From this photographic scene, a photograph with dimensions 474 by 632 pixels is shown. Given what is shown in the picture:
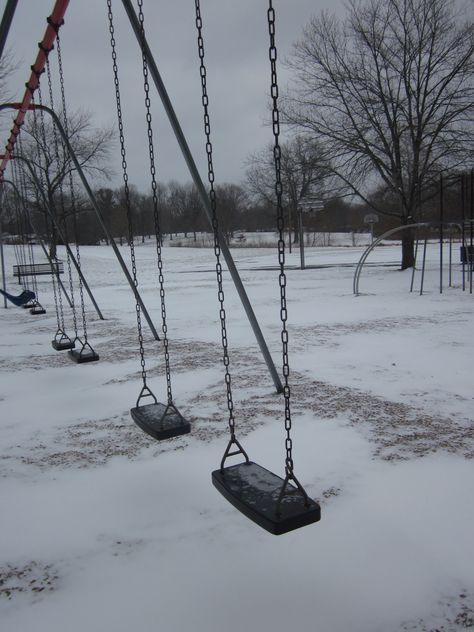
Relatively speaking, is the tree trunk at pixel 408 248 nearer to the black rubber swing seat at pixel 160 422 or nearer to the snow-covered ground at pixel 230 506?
the snow-covered ground at pixel 230 506

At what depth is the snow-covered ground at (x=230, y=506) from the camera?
6.25 feet

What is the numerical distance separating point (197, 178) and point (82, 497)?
8.86 ft

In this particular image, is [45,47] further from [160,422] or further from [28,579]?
[28,579]

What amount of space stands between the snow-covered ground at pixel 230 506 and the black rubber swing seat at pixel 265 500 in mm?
257

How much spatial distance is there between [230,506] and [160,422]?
682mm

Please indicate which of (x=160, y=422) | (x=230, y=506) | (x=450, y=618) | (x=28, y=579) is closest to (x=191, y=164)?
(x=160, y=422)

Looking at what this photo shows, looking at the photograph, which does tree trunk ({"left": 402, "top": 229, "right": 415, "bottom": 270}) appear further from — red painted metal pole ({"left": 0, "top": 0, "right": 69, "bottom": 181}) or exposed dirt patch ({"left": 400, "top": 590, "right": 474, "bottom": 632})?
exposed dirt patch ({"left": 400, "top": 590, "right": 474, "bottom": 632})

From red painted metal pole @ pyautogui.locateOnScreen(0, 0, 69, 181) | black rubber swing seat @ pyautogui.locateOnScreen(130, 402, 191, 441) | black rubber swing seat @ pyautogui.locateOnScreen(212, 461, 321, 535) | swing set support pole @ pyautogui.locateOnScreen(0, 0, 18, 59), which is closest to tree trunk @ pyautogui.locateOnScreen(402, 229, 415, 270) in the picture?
red painted metal pole @ pyautogui.locateOnScreen(0, 0, 69, 181)

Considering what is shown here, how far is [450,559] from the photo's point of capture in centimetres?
209

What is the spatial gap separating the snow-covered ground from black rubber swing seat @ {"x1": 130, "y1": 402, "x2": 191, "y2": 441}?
0.26 meters

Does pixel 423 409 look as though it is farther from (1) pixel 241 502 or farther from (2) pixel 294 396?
(1) pixel 241 502

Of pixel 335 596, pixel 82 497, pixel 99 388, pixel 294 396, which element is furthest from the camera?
pixel 99 388

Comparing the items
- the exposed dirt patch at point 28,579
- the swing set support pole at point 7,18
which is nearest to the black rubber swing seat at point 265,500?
the exposed dirt patch at point 28,579

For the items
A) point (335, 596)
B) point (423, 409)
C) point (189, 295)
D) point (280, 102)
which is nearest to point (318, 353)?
point (423, 409)
